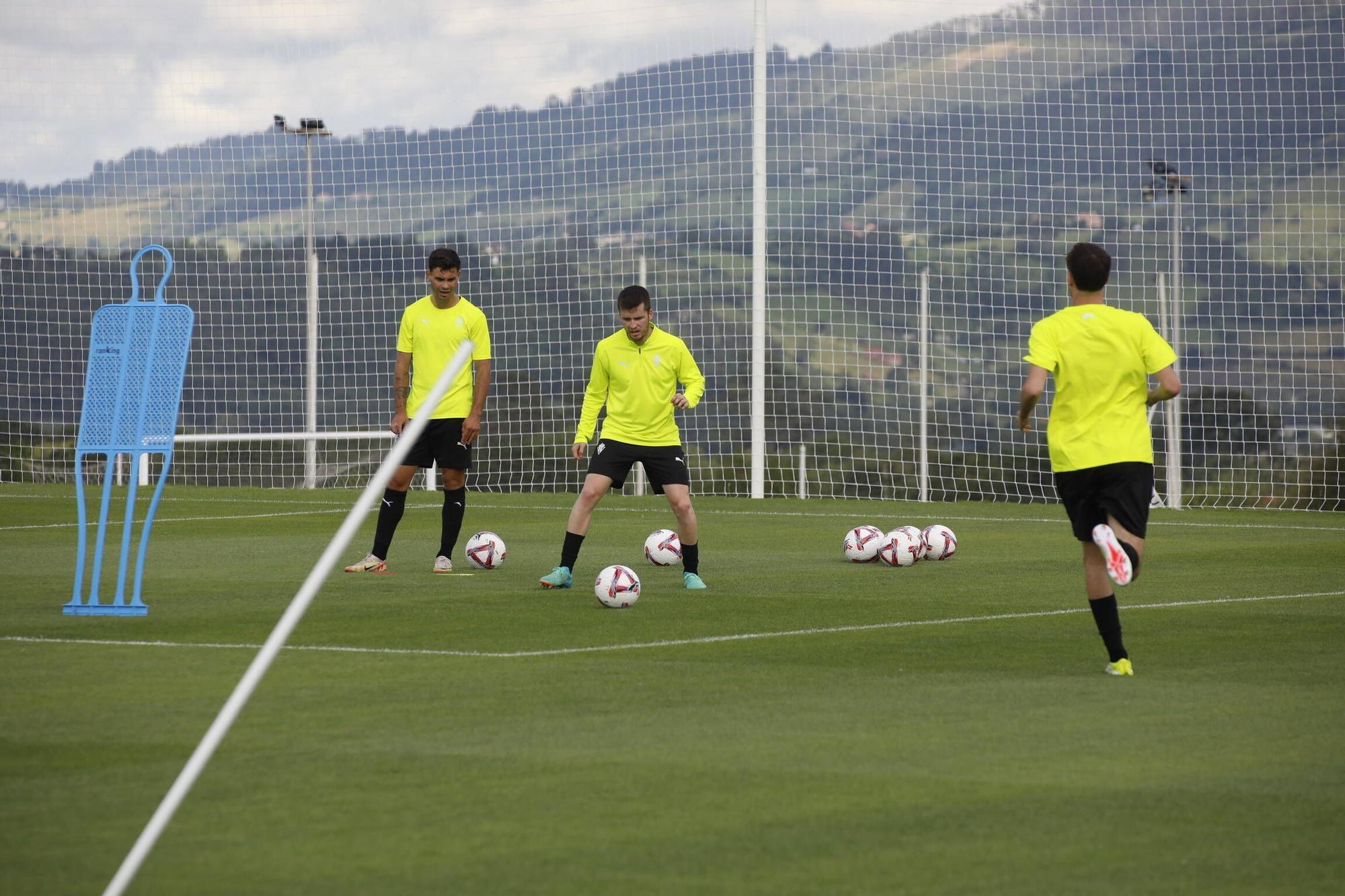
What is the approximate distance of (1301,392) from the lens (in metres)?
22.3

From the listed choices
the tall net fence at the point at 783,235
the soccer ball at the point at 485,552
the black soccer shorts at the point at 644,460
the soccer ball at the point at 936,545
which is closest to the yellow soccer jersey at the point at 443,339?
the soccer ball at the point at 485,552

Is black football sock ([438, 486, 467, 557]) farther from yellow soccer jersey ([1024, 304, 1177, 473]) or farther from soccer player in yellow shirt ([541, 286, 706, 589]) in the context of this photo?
Result: yellow soccer jersey ([1024, 304, 1177, 473])

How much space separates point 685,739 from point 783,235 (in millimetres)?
Result: 17148

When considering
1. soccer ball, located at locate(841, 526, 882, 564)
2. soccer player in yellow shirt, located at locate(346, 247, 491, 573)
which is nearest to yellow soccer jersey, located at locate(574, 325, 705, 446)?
soccer player in yellow shirt, located at locate(346, 247, 491, 573)

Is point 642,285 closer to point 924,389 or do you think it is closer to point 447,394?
point 924,389

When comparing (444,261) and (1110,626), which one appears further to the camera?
(444,261)

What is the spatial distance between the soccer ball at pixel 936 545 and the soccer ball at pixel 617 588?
3.85 m

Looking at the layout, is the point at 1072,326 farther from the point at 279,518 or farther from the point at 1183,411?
the point at 1183,411

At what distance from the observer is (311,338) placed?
2439 cm

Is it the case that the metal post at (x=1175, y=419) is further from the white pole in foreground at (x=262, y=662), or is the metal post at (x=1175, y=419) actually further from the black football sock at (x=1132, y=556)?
the white pole in foreground at (x=262, y=662)

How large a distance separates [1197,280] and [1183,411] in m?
1.65

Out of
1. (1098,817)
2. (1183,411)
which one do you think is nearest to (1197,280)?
(1183,411)

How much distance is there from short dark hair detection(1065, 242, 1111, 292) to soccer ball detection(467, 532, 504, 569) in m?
5.60

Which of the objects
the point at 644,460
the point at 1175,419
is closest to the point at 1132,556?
the point at 644,460
